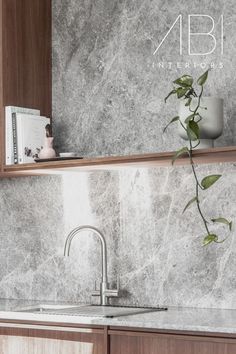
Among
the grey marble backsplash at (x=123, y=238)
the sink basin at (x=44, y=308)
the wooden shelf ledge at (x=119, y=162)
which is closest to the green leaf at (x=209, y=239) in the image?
the grey marble backsplash at (x=123, y=238)

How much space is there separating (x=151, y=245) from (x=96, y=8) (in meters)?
1.14

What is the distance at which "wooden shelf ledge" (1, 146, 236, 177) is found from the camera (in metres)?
3.13

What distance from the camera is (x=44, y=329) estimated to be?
3273 mm

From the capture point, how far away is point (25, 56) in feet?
12.7

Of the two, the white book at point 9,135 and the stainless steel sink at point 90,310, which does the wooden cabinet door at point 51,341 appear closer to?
the stainless steel sink at point 90,310

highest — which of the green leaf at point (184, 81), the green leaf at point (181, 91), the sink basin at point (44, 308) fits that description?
the green leaf at point (184, 81)

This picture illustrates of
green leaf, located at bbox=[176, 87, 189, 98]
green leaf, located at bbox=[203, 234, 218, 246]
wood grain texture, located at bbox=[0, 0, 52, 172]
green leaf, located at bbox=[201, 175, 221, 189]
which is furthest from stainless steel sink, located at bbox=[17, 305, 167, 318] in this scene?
green leaf, located at bbox=[176, 87, 189, 98]

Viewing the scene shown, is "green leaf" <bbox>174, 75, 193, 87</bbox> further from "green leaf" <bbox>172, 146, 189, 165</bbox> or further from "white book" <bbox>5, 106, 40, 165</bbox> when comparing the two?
"white book" <bbox>5, 106, 40, 165</bbox>

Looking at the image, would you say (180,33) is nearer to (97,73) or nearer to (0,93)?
(97,73)

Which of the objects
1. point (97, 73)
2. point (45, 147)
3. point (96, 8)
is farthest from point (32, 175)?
point (96, 8)

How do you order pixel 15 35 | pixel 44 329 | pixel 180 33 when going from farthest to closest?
pixel 15 35, pixel 180 33, pixel 44 329

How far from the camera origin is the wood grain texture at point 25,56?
3762mm

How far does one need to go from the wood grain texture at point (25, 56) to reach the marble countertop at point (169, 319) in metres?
0.78

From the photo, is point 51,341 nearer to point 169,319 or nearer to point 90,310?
point 90,310
